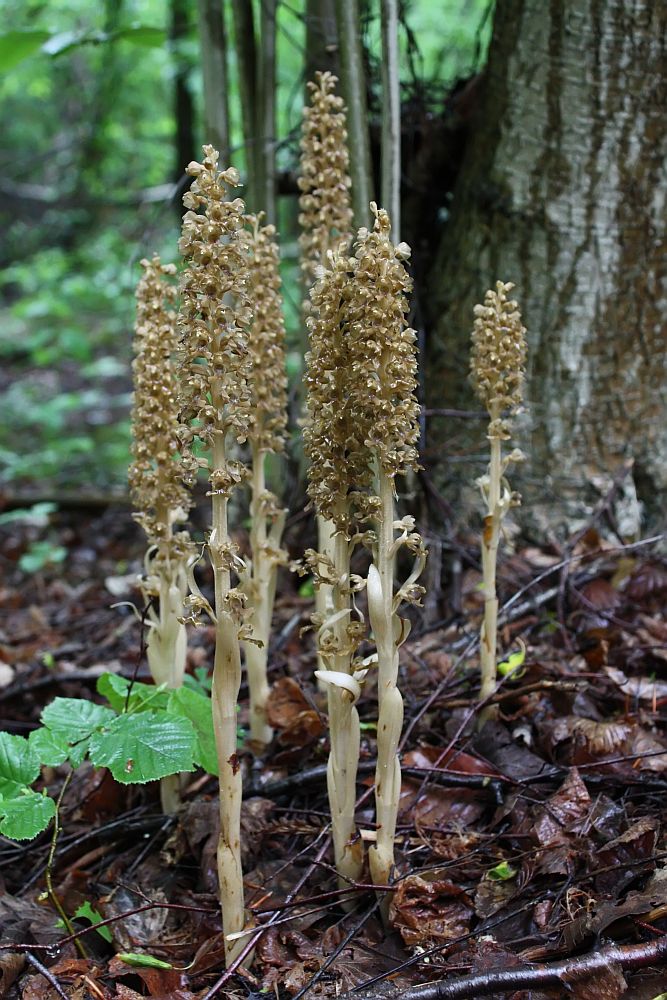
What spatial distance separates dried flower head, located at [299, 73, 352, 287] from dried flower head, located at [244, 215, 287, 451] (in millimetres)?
157

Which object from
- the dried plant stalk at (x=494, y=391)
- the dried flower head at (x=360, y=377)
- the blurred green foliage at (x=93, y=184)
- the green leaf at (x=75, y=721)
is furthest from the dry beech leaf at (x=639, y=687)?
the blurred green foliage at (x=93, y=184)

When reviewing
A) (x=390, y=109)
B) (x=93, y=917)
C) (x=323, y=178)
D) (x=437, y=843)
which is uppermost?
(x=390, y=109)

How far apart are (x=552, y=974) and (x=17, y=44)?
14.1 ft

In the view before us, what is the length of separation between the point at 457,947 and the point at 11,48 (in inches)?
163

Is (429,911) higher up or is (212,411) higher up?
(212,411)

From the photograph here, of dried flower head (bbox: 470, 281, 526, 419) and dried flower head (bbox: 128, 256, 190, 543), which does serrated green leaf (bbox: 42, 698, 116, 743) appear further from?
dried flower head (bbox: 470, 281, 526, 419)

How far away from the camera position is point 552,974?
1748mm

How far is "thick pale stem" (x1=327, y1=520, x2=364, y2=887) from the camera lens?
2113 millimetres

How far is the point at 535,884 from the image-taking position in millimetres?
2170

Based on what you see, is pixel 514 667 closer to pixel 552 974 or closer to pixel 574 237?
pixel 552 974

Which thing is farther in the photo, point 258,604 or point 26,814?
point 258,604

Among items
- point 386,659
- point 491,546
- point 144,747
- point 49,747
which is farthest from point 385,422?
point 49,747

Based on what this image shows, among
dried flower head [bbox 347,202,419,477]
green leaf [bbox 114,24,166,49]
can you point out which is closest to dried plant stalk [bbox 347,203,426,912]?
dried flower head [bbox 347,202,419,477]

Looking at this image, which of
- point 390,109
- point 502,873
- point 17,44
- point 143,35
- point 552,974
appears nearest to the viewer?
point 552,974
